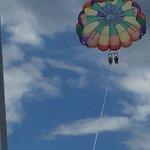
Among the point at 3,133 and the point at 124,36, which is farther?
the point at 124,36

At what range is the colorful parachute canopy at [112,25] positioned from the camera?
29766 millimetres

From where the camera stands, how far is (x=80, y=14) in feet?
102

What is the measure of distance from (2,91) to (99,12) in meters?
21.4

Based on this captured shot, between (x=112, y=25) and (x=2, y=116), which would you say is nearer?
(x=2, y=116)

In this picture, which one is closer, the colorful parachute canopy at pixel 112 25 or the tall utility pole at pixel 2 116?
the tall utility pole at pixel 2 116

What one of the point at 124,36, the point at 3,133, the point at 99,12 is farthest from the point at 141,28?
the point at 3,133

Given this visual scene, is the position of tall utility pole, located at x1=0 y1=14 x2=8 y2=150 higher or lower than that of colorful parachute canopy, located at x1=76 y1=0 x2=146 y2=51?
lower

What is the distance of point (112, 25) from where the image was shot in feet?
97.9

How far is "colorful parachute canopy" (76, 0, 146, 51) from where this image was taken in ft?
97.7

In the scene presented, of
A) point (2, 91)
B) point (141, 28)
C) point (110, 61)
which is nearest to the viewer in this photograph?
point (2, 91)

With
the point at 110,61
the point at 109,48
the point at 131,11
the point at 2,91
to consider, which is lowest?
the point at 2,91

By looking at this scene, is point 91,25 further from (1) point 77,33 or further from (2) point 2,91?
(2) point 2,91

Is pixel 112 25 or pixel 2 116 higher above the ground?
pixel 112 25

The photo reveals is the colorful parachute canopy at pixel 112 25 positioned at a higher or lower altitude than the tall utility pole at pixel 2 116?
higher
